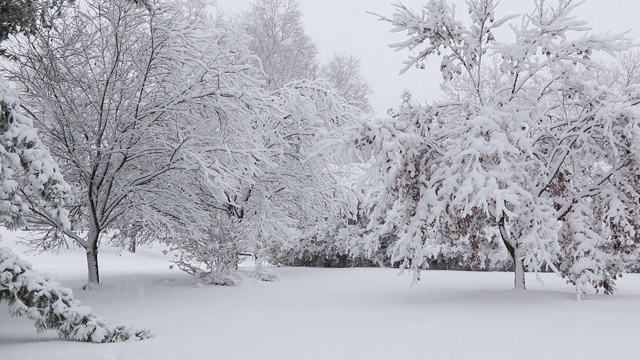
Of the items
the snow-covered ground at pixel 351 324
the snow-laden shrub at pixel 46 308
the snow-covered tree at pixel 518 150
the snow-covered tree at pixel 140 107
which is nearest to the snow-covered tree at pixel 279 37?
the snow-covered tree at pixel 140 107

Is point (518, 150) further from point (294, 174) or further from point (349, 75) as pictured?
point (349, 75)

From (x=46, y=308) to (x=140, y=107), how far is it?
5320 mm

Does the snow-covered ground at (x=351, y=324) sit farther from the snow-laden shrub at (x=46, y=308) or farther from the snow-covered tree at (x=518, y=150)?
the snow-covered tree at (x=518, y=150)

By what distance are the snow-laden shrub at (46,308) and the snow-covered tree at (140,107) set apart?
387 cm

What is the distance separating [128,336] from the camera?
5.85 m

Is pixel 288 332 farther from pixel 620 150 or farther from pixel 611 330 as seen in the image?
pixel 620 150

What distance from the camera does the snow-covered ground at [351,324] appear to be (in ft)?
16.7

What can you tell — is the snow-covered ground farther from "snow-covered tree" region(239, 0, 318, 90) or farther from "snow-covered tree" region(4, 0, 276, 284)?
"snow-covered tree" region(239, 0, 318, 90)

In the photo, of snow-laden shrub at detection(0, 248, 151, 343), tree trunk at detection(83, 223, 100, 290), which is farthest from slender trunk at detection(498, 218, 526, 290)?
tree trunk at detection(83, 223, 100, 290)

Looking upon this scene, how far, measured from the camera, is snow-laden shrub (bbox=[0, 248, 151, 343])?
18.8 feet

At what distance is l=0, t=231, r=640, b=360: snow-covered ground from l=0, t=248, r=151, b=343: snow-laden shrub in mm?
163

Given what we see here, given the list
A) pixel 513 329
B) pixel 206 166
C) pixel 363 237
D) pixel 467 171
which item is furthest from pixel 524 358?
pixel 363 237

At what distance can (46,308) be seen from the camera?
5770 mm

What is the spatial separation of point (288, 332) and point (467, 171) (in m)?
3.34
